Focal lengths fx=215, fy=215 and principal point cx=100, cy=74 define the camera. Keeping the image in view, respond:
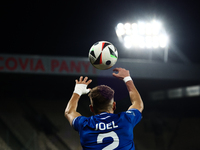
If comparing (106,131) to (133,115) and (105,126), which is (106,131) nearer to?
(105,126)

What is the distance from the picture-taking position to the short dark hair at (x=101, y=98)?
167 centimetres

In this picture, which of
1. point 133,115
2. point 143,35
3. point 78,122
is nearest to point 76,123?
point 78,122

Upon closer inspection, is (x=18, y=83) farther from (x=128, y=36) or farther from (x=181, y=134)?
(x=181, y=134)

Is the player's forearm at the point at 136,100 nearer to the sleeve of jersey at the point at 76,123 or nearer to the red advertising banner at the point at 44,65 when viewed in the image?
the sleeve of jersey at the point at 76,123

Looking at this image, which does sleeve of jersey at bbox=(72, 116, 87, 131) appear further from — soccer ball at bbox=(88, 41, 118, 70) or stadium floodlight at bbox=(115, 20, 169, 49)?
stadium floodlight at bbox=(115, 20, 169, 49)

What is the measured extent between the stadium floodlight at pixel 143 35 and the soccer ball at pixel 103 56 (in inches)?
409

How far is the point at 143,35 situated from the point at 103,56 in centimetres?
1111

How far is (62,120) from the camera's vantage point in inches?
456

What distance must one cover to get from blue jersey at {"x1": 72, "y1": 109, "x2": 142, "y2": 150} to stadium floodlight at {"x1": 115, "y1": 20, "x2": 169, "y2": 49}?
12087 millimetres

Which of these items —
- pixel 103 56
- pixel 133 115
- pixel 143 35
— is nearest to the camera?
pixel 133 115

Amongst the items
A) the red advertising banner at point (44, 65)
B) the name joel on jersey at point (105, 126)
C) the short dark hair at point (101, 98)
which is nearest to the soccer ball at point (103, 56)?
the short dark hair at point (101, 98)

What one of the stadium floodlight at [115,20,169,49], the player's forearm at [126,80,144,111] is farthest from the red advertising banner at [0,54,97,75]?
the player's forearm at [126,80,144,111]

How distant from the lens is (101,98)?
5.49ft

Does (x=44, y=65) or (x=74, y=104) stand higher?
(x=74, y=104)
